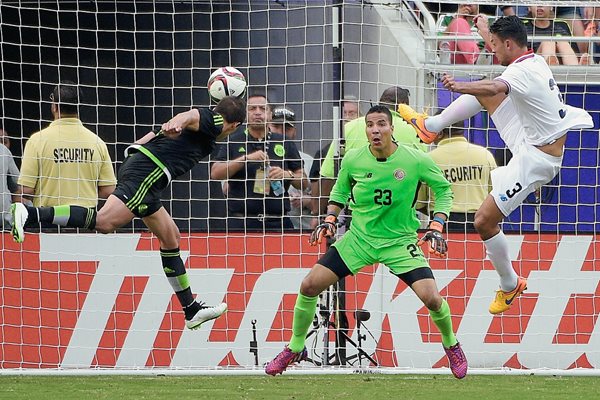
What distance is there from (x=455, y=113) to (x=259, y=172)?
3.23 meters

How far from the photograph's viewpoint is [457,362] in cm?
1200

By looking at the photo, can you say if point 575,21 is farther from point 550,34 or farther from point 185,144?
point 185,144

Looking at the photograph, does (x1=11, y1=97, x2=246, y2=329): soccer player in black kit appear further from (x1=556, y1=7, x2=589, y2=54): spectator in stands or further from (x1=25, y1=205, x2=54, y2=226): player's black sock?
(x1=556, y1=7, x2=589, y2=54): spectator in stands

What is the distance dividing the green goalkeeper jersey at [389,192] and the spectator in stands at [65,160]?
115 inches

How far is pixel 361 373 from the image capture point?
534 inches

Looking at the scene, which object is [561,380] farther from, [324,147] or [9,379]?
[9,379]

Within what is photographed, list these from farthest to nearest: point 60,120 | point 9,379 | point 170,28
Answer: point 170,28 < point 60,120 < point 9,379

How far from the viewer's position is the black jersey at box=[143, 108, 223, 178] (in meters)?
12.1

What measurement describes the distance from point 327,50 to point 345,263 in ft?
10.5

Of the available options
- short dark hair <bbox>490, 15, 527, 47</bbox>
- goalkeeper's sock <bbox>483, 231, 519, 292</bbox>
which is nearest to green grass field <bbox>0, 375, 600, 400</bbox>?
goalkeeper's sock <bbox>483, 231, 519, 292</bbox>

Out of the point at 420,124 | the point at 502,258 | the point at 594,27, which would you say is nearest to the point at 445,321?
the point at 502,258

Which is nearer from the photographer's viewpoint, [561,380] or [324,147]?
[561,380]

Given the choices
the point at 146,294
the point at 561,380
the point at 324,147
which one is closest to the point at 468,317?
the point at 561,380

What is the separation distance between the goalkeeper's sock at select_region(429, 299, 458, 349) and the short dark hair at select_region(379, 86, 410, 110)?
2.73m
